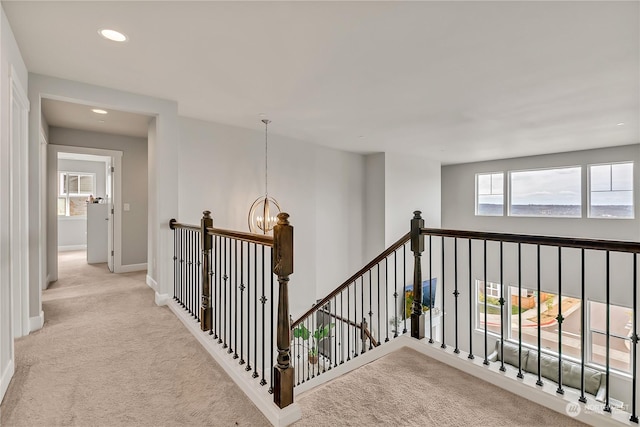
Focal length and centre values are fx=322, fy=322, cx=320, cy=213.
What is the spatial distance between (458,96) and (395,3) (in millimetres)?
1886

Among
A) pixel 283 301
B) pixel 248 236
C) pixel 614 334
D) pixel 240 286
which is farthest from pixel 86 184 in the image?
pixel 614 334

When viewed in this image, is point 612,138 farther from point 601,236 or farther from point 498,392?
point 498,392

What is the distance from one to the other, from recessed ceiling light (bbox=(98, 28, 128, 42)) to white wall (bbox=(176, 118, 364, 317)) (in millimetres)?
2229

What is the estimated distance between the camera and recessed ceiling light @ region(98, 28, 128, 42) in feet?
7.58

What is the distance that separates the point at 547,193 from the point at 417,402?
24.1 feet

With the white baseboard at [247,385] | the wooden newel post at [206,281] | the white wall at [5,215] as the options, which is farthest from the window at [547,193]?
the white wall at [5,215]

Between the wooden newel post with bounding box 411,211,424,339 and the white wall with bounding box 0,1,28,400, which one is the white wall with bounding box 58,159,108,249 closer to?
the white wall with bounding box 0,1,28,400

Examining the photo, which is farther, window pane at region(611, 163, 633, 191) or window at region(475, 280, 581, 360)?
window at region(475, 280, 581, 360)

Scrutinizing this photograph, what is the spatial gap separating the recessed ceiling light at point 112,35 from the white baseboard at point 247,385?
2.37 meters

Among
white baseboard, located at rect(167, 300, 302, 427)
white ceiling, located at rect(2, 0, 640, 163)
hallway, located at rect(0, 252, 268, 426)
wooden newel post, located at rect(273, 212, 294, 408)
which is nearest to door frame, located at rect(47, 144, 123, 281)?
hallway, located at rect(0, 252, 268, 426)

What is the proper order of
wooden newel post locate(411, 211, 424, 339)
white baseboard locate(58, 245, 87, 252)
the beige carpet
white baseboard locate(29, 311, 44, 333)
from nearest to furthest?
the beige carpet, wooden newel post locate(411, 211, 424, 339), white baseboard locate(29, 311, 44, 333), white baseboard locate(58, 245, 87, 252)

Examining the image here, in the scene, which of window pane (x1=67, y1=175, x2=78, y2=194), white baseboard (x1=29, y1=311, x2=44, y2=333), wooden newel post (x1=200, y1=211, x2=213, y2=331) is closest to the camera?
wooden newel post (x1=200, y1=211, x2=213, y2=331)

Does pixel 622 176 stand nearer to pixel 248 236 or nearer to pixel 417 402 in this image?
pixel 417 402

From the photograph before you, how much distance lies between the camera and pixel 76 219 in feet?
26.3
